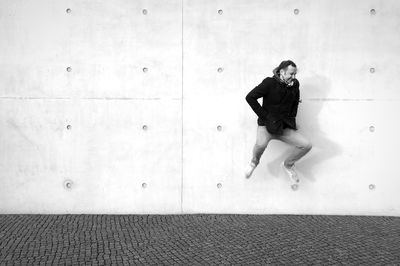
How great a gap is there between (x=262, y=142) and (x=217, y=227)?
4.19 ft

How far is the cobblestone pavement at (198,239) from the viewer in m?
5.23

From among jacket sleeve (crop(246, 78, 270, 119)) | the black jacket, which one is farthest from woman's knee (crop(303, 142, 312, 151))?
jacket sleeve (crop(246, 78, 270, 119))

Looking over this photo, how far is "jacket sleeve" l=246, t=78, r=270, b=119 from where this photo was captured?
6.48m

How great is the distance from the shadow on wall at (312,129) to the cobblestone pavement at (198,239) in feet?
2.44

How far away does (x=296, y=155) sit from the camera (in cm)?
680

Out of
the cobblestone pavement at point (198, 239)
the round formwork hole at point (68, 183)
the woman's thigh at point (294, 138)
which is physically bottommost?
the cobblestone pavement at point (198, 239)

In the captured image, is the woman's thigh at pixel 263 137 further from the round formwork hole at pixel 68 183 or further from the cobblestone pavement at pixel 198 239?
the round formwork hole at pixel 68 183

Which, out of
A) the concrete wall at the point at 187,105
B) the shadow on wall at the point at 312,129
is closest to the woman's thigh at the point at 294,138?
the shadow on wall at the point at 312,129

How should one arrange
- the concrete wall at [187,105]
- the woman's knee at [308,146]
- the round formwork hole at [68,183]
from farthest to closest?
the round formwork hole at [68,183] → the concrete wall at [187,105] → the woman's knee at [308,146]

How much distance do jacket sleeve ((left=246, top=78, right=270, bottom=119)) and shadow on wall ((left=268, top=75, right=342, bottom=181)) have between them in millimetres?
825

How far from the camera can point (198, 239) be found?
5.94 meters

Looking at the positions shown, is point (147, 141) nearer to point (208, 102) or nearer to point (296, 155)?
point (208, 102)

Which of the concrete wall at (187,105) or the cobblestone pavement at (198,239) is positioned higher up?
the concrete wall at (187,105)

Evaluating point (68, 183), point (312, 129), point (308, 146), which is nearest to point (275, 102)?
point (308, 146)
